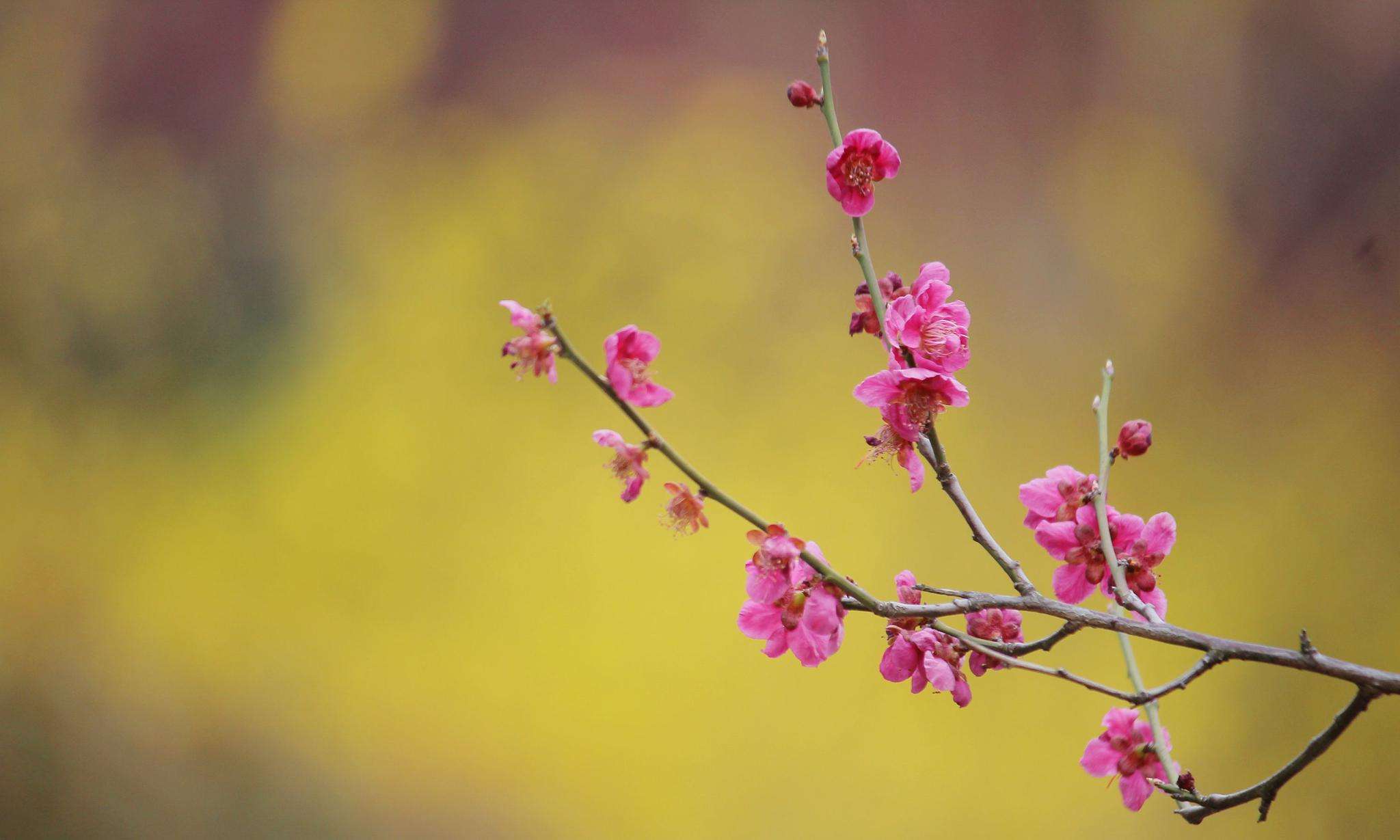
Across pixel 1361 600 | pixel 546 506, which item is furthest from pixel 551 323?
pixel 1361 600

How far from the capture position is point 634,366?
67 cm

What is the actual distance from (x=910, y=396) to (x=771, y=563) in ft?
0.50

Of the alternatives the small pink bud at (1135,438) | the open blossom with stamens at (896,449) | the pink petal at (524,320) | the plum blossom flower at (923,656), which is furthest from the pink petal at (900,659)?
the pink petal at (524,320)

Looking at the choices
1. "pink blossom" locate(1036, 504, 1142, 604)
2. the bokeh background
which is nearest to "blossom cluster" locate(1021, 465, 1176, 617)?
"pink blossom" locate(1036, 504, 1142, 604)

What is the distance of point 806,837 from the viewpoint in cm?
168

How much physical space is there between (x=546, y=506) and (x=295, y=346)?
19.7 inches

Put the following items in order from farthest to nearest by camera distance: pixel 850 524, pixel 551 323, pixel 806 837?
1. pixel 850 524
2. pixel 806 837
3. pixel 551 323

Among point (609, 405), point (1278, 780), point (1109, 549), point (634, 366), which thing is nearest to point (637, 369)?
point (634, 366)

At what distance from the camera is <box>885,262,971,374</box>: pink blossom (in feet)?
2.22

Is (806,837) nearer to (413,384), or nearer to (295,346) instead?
(413,384)

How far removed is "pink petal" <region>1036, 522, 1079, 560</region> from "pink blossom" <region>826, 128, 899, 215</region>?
257 mm

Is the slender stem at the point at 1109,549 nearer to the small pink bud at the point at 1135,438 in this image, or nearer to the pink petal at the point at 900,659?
the small pink bud at the point at 1135,438

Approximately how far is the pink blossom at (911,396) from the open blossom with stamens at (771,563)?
0.11m

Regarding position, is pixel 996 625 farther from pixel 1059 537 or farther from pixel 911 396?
pixel 911 396
